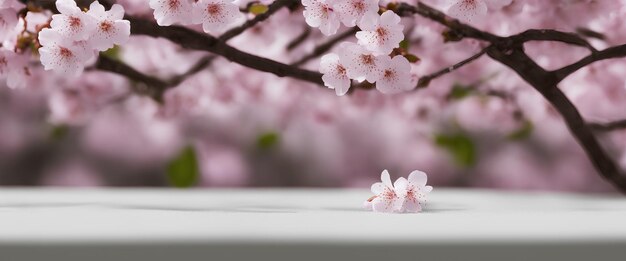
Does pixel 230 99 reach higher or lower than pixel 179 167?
lower

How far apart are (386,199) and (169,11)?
1.13ft

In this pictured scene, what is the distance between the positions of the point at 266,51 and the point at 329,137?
1189 millimetres

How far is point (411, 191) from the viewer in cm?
121

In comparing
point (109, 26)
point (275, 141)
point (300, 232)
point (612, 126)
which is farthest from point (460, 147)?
point (300, 232)

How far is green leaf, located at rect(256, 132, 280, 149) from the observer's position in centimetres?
323

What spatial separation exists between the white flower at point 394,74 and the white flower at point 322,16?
2.7 inches

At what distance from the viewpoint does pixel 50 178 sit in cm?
323

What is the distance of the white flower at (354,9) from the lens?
108 cm

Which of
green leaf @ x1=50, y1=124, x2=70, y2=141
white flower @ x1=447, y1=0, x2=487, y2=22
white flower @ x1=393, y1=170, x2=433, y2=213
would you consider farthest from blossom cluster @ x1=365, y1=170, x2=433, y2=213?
green leaf @ x1=50, y1=124, x2=70, y2=141

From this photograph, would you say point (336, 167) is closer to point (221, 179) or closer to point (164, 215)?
point (221, 179)

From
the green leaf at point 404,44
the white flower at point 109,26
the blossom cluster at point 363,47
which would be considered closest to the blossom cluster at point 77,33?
the white flower at point 109,26

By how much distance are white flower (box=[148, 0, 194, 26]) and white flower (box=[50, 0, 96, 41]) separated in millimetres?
76

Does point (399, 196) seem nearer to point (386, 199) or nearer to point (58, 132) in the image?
point (386, 199)

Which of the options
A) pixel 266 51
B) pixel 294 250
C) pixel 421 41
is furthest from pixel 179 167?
pixel 294 250
